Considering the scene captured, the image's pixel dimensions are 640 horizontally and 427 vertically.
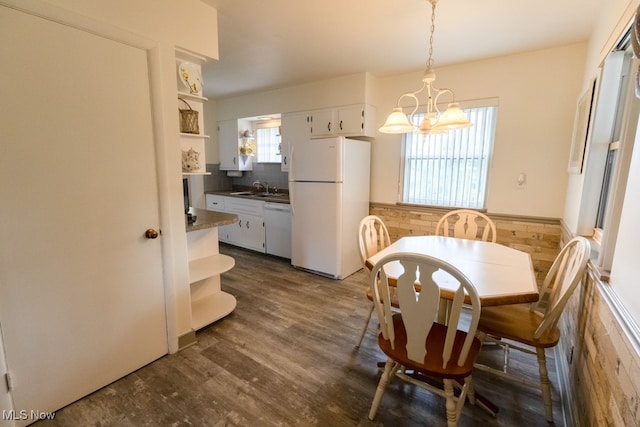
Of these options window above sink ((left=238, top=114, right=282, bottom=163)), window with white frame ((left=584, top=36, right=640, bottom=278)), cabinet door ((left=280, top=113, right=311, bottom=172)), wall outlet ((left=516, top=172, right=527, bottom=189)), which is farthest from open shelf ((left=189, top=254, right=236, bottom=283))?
wall outlet ((left=516, top=172, right=527, bottom=189))

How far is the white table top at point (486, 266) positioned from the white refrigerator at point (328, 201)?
1.15m

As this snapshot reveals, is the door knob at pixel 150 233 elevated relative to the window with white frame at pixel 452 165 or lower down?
lower down

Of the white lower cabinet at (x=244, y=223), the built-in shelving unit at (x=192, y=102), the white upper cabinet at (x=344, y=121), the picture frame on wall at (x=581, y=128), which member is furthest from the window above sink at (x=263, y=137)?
the picture frame on wall at (x=581, y=128)

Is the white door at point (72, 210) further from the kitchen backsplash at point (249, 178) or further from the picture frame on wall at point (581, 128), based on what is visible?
the kitchen backsplash at point (249, 178)

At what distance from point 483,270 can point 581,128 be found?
1.49 metres

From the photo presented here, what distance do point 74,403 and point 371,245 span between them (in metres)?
2.13

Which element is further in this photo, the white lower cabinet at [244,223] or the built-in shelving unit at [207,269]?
the white lower cabinet at [244,223]

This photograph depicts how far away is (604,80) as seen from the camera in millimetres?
1767

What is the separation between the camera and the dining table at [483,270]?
1412 millimetres

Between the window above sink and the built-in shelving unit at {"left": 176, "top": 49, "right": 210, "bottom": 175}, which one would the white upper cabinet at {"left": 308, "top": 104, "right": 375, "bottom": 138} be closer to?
the window above sink

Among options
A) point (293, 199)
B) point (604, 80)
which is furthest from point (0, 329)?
point (604, 80)

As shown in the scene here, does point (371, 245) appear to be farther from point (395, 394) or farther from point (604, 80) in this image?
point (604, 80)

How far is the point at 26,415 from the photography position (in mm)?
1488

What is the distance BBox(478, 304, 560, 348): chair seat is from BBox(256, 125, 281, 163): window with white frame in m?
3.80
